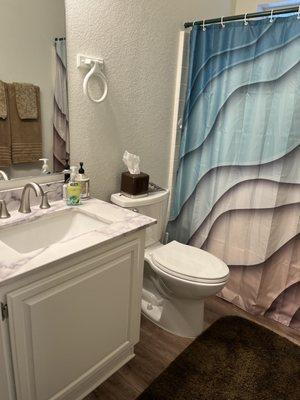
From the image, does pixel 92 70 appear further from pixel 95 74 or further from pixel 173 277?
pixel 173 277

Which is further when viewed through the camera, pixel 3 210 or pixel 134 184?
pixel 134 184

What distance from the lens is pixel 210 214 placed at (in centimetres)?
216

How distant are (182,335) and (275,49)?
1.73m

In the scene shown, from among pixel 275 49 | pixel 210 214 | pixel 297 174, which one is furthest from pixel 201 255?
pixel 275 49

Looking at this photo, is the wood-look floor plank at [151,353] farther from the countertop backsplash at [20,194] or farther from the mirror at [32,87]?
the mirror at [32,87]

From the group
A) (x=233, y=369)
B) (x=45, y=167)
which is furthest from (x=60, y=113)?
A: (x=233, y=369)

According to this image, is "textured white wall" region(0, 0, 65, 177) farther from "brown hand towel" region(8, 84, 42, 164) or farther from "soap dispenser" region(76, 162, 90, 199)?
"soap dispenser" region(76, 162, 90, 199)

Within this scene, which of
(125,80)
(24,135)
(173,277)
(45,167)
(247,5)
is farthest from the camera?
(247,5)

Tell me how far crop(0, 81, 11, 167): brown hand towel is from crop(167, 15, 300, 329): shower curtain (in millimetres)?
1189

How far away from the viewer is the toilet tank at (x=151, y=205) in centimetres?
175

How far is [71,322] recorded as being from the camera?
118 cm

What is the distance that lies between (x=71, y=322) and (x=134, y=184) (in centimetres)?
84

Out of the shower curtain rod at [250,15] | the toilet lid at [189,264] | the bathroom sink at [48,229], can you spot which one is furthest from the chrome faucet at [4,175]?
the shower curtain rod at [250,15]

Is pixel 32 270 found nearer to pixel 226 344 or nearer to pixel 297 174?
pixel 226 344
